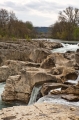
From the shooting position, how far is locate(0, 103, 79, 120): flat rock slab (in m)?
8.41

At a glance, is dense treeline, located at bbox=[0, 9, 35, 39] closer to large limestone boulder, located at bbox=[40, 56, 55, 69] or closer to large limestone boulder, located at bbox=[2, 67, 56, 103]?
large limestone boulder, located at bbox=[40, 56, 55, 69]

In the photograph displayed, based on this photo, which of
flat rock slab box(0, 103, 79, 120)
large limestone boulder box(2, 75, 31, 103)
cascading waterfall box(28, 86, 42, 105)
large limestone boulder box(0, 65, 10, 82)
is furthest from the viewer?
large limestone boulder box(0, 65, 10, 82)

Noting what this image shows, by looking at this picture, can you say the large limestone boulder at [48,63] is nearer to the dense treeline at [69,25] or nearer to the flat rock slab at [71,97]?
the flat rock slab at [71,97]

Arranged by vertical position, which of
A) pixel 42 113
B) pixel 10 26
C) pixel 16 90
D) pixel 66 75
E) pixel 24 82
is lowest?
pixel 16 90

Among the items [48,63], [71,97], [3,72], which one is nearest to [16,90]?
[48,63]

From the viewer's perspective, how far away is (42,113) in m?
8.90

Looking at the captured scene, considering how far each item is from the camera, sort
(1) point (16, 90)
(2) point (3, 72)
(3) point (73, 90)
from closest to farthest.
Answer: (3) point (73, 90)
(1) point (16, 90)
(2) point (3, 72)

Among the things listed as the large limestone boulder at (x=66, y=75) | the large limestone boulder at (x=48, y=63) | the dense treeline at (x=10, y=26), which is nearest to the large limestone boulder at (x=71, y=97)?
the large limestone boulder at (x=66, y=75)

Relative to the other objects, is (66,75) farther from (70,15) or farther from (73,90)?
(70,15)

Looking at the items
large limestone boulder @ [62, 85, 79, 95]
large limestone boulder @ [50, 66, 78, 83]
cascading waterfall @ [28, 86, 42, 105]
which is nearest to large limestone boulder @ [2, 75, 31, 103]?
cascading waterfall @ [28, 86, 42, 105]

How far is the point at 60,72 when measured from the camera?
15.4m

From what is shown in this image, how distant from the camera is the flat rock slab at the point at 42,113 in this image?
841 cm

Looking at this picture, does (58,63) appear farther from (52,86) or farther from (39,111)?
(39,111)

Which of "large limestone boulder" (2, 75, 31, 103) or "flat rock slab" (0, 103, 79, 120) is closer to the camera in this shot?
"flat rock slab" (0, 103, 79, 120)
